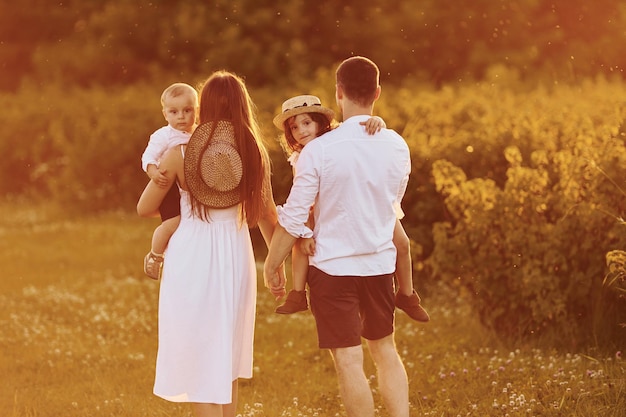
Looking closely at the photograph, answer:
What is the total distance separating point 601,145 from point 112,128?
12.8m

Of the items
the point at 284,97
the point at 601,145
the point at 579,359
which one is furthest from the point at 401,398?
the point at 284,97

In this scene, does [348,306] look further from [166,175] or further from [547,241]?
[547,241]

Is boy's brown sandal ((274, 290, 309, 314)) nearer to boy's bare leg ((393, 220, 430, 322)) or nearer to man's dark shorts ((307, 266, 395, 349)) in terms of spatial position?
man's dark shorts ((307, 266, 395, 349))

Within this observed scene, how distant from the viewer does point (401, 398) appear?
5.09 meters

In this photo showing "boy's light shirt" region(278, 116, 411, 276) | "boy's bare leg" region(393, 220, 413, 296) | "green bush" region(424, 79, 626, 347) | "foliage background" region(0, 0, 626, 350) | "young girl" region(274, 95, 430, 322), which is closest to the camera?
"boy's light shirt" region(278, 116, 411, 276)

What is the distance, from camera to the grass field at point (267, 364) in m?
6.44

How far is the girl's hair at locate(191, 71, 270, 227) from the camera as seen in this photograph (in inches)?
196

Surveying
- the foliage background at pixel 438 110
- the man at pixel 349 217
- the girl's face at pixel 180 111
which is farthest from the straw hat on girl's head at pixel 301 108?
the foliage background at pixel 438 110

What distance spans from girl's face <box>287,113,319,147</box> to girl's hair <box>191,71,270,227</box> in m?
0.19

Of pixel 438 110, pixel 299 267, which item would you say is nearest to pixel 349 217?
pixel 299 267

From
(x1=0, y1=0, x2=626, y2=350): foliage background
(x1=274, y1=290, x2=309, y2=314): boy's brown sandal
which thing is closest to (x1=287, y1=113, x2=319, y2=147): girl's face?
(x1=274, y1=290, x2=309, y2=314): boy's brown sandal

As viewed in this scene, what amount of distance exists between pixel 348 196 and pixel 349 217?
10 cm

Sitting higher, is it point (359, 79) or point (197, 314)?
point (359, 79)

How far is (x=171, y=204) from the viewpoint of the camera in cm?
509
